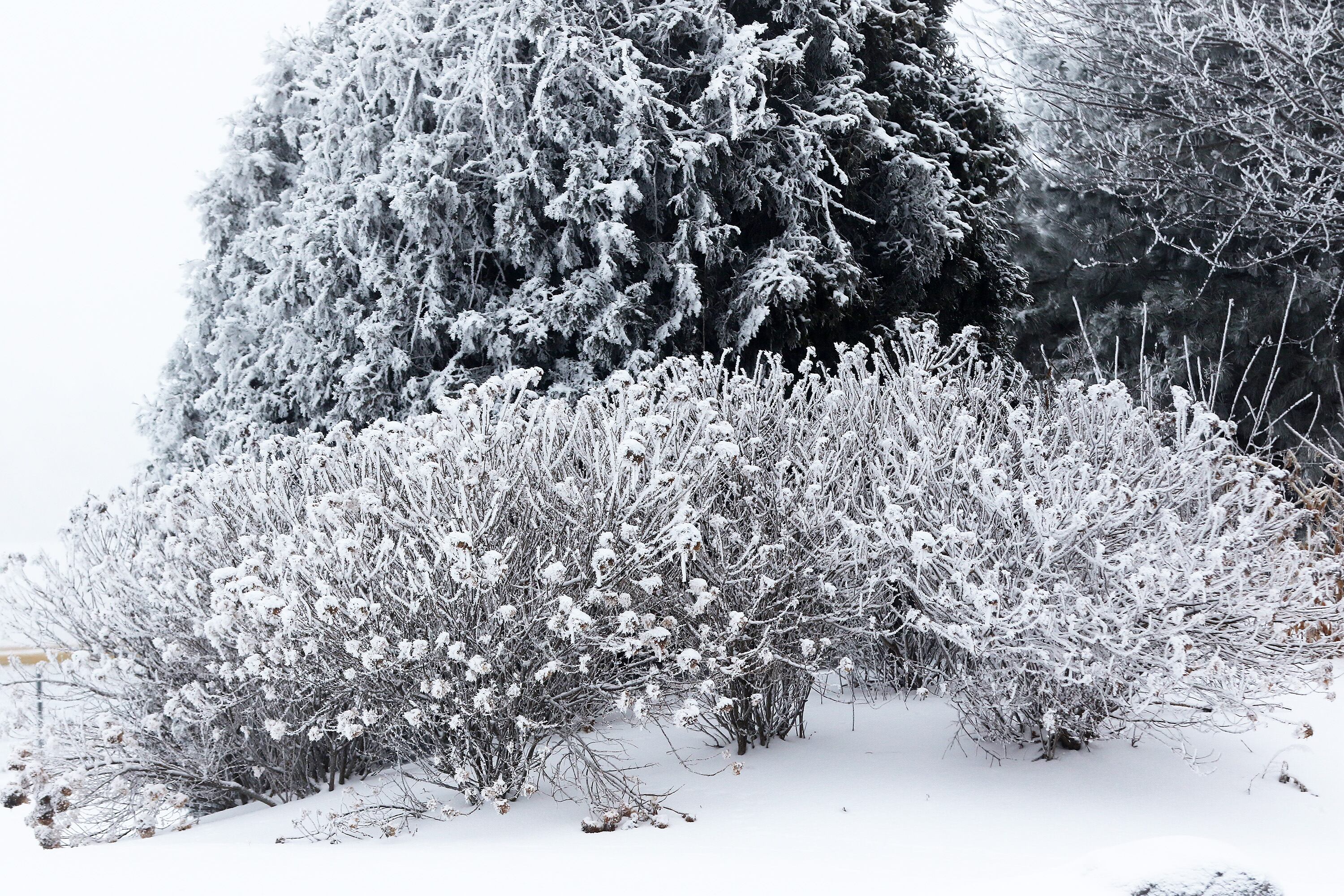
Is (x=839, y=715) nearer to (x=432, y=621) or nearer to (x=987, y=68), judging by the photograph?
(x=432, y=621)

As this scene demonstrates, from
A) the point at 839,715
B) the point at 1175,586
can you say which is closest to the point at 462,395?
the point at 839,715

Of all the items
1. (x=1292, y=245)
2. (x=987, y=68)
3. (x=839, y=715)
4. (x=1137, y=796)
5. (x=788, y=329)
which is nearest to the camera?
(x=1137, y=796)

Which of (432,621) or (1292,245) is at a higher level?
(1292,245)

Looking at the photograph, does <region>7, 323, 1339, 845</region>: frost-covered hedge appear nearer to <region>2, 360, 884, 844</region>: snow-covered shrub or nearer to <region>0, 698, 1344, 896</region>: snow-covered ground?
<region>2, 360, 884, 844</region>: snow-covered shrub

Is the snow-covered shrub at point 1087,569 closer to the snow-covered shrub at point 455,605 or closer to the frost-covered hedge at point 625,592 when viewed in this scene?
the frost-covered hedge at point 625,592

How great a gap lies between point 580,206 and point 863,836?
5.57m

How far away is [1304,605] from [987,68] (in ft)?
26.5

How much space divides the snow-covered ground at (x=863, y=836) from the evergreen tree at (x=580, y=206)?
13.2ft

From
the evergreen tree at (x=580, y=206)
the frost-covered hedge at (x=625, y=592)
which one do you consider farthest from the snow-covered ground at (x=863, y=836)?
the evergreen tree at (x=580, y=206)

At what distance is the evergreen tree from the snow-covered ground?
4034 mm

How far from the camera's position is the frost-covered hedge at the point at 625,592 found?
3939mm

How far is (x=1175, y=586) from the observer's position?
4121mm

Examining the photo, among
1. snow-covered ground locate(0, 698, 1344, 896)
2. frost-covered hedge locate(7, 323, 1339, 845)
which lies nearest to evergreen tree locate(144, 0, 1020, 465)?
frost-covered hedge locate(7, 323, 1339, 845)

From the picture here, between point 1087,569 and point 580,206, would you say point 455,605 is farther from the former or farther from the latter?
point 580,206
